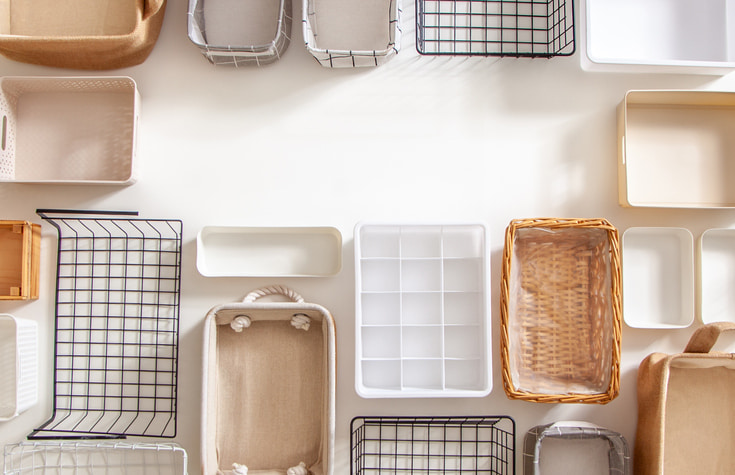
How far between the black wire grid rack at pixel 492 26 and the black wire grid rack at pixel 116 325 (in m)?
Result: 1.11

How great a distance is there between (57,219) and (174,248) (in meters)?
0.40

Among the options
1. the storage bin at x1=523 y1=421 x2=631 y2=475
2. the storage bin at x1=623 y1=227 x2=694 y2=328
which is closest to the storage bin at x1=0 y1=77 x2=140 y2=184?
the storage bin at x1=523 y1=421 x2=631 y2=475

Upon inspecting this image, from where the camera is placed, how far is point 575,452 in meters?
1.84

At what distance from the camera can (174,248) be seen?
185 centimetres

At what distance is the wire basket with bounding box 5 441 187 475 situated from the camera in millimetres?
1818

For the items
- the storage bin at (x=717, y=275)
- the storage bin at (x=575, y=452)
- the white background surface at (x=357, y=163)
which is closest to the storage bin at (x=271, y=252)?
the white background surface at (x=357, y=163)

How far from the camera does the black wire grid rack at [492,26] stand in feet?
6.17

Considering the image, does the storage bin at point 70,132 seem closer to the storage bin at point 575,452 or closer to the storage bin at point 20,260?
the storage bin at point 20,260

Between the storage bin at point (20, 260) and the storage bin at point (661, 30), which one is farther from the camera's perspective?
the storage bin at point (661, 30)

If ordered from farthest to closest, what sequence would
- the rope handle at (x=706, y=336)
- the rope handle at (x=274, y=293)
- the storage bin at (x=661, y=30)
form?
1. the storage bin at (x=661, y=30)
2. the rope handle at (x=274, y=293)
3. the rope handle at (x=706, y=336)

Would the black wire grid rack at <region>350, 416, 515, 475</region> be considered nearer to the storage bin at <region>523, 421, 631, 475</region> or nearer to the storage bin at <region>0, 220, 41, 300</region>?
the storage bin at <region>523, 421, 631, 475</region>

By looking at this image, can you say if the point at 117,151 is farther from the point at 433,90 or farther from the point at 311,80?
the point at 433,90

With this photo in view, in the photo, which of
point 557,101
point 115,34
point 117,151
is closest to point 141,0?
point 115,34

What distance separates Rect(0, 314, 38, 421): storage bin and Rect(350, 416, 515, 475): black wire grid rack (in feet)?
3.49
